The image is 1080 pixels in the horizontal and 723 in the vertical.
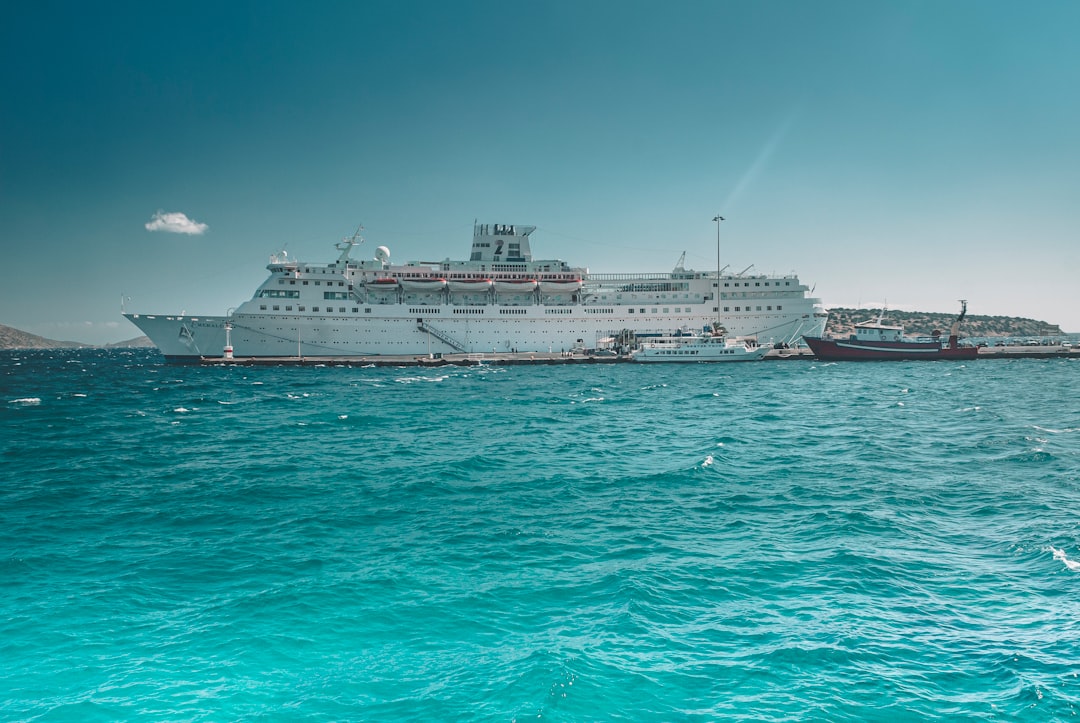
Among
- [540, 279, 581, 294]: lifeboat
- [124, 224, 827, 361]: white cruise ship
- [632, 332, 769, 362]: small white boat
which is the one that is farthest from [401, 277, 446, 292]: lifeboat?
[632, 332, 769, 362]: small white boat

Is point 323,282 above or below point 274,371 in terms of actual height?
above

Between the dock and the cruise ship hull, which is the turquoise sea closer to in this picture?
the dock

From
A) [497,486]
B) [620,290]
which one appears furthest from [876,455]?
[620,290]

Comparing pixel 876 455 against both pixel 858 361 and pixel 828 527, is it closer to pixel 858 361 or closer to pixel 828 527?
pixel 828 527

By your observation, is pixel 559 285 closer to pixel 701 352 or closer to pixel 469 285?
pixel 469 285

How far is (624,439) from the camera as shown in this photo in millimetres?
24344

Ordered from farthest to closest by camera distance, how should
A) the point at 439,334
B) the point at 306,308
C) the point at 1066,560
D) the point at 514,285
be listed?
the point at 514,285 < the point at 439,334 < the point at 306,308 < the point at 1066,560

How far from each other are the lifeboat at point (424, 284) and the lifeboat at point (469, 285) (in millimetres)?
1198

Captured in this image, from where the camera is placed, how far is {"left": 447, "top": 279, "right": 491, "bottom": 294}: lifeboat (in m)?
75.4

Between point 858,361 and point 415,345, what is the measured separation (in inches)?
2139

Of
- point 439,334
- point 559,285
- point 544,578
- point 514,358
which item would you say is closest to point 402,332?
point 439,334

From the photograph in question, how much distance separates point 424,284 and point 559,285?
17791mm

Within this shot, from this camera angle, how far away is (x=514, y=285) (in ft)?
254

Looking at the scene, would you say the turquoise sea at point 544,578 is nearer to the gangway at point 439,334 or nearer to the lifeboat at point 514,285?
the gangway at point 439,334
